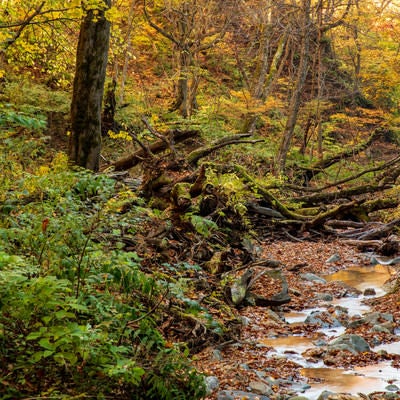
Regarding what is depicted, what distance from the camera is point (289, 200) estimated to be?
1376cm

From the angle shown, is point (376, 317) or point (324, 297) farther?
point (324, 297)

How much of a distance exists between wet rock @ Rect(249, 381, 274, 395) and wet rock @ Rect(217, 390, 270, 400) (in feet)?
0.26

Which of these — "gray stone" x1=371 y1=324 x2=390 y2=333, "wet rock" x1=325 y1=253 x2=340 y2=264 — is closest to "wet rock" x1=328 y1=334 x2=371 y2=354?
"gray stone" x1=371 y1=324 x2=390 y2=333

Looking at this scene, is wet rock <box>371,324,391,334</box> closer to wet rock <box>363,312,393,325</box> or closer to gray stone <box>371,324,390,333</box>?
gray stone <box>371,324,390,333</box>

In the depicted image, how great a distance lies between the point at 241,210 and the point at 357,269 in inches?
139

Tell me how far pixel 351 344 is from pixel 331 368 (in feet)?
2.19

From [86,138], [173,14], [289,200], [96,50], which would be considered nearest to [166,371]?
[86,138]

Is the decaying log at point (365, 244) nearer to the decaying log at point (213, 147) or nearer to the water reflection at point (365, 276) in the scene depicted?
the water reflection at point (365, 276)

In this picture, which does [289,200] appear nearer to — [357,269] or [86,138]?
[357,269]

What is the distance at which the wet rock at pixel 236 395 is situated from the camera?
4123mm

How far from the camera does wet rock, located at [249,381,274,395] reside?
441 centimetres

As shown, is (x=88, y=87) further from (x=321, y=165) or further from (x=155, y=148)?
(x=321, y=165)

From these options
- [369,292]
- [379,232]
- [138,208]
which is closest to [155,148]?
[369,292]

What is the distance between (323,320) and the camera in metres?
7.05
